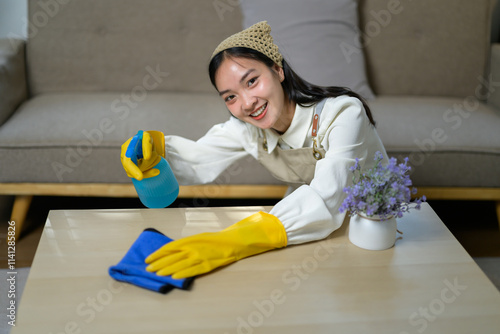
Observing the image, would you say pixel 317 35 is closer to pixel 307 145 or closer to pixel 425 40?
pixel 425 40

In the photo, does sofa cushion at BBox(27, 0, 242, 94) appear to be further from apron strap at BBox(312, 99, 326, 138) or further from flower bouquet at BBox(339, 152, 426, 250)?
flower bouquet at BBox(339, 152, 426, 250)

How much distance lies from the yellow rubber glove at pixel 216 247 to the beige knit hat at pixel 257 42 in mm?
400

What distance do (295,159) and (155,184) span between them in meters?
0.40

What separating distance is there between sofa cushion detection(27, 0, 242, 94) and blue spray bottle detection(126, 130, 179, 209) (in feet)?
3.34

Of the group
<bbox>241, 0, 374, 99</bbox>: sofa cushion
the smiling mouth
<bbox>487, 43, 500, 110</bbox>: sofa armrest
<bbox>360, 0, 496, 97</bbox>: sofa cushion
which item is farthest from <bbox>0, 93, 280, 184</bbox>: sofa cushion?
<bbox>487, 43, 500, 110</bbox>: sofa armrest

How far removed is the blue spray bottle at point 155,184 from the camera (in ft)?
3.91

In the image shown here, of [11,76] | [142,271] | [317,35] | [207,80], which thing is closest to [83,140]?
[11,76]

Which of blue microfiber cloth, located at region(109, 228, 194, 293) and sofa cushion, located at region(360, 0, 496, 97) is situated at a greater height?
sofa cushion, located at region(360, 0, 496, 97)

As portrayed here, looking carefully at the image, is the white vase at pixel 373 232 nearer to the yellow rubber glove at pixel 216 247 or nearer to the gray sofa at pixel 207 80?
the yellow rubber glove at pixel 216 247

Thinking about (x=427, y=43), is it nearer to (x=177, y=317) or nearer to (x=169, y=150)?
(x=169, y=150)

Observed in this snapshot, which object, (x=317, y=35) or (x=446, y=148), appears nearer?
(x=446, y=148)

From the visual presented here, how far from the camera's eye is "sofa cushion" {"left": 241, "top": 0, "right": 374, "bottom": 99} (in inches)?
79.4

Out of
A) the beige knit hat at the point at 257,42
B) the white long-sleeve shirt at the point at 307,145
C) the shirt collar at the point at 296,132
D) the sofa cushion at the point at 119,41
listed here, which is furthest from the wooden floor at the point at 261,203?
the beige knit hat at the point at 257,42

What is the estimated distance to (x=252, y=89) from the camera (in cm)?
117
